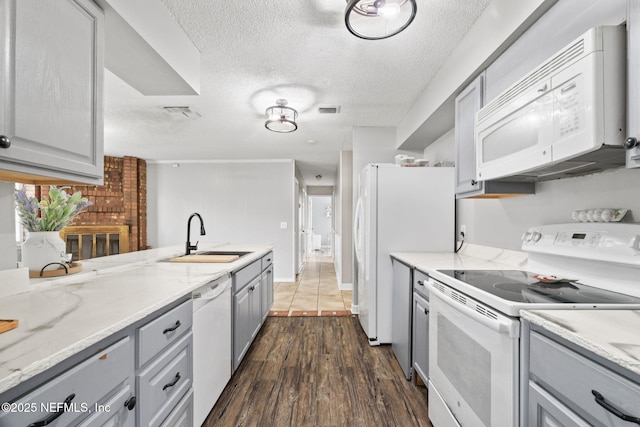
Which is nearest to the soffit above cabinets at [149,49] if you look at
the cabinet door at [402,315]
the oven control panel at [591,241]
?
the cabinet door at [402,315]

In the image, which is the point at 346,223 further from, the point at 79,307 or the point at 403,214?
the point at 79,307

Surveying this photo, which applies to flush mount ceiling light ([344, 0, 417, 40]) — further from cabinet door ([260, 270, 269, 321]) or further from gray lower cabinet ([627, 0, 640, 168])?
cabinet door ([260, 270, 269, 321])

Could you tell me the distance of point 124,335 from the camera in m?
0.97

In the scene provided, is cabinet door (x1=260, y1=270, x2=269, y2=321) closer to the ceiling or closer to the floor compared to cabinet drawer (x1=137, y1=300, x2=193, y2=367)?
closer to the floor

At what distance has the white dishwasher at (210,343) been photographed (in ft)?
5.01

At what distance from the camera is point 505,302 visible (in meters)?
1.04

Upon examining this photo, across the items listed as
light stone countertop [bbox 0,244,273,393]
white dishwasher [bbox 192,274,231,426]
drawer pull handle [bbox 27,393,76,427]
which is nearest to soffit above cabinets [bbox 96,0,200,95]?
light stone countertop [bbox 0,244,273,393]

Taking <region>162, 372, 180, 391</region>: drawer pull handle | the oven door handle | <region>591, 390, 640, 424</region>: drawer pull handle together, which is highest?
the oven door handle

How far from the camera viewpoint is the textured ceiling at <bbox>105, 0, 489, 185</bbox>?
1.73m

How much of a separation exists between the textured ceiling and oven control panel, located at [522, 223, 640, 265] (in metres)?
1.31

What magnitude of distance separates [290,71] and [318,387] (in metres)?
2.45

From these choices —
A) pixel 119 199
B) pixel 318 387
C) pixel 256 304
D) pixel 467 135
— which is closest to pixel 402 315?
pixel 318 387

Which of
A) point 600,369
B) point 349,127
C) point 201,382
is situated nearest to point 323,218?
point 349,127

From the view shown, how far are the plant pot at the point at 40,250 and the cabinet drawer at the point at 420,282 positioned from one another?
2060 mm
